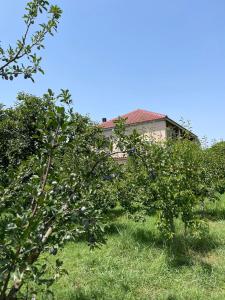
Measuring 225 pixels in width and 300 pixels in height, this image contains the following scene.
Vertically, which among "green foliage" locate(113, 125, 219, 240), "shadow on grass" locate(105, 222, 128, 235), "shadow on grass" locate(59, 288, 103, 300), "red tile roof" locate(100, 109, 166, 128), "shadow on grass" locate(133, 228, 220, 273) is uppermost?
"red tile roof" locate(100, 109, 166, 128)

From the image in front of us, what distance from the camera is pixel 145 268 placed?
21.4ft

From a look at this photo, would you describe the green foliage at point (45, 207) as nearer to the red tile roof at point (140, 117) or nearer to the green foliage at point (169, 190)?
the green foliage at point (169, 190)

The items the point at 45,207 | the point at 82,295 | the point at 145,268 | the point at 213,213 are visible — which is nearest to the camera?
the point at 45,207

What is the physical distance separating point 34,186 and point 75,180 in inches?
24.7

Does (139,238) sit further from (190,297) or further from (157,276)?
(190,297)

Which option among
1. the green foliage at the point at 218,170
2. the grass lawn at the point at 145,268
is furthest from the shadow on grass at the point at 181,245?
the green foliage at the point at 218,170

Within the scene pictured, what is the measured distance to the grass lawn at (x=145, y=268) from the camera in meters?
5.53

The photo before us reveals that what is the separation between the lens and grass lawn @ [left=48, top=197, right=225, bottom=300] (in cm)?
553

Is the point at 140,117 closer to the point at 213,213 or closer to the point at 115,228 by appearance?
the point at 213,213

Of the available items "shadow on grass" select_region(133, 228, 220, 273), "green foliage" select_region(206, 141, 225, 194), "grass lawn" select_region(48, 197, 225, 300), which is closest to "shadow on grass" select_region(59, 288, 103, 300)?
"grass lawn" select_region(48, 197, 225, 300)

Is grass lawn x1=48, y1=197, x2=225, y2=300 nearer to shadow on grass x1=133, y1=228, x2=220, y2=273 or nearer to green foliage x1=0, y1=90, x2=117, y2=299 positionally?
shadow on grass x1=133, y1=228, x2=220, y2=273

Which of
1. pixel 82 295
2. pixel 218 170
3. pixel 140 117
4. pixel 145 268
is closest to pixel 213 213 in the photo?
pixel 218 170

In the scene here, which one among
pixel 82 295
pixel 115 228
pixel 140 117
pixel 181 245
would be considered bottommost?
pixel 82 295

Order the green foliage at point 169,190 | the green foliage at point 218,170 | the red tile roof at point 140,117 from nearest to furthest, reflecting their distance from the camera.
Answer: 1. the green foliage at point 169,190
2. the green foliage at point 218,170
3. the red tile roof at point 140,117
